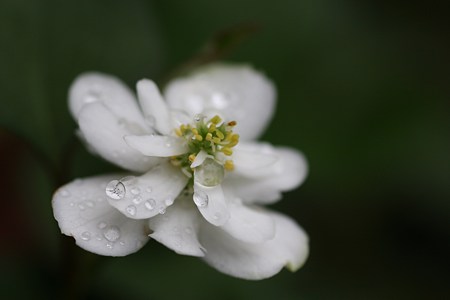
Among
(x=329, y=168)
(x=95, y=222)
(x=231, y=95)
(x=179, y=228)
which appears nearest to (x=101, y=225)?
(x=95, y=222)

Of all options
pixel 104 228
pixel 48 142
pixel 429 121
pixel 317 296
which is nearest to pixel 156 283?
pixel 317 296

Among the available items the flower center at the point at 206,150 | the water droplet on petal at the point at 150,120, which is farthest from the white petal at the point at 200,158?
the water droplet on petal at the point at 150,120

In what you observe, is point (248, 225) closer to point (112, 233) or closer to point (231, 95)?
point (112, 233)

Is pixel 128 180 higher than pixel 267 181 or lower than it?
lower

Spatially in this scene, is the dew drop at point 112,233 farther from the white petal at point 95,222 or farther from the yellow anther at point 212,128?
the yellow anther at point 212,128

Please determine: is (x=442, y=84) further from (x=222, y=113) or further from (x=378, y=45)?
(x=222, y=113)

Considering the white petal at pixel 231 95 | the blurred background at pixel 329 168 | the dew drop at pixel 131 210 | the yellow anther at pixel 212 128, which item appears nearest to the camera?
the dew drop at pixel 131 210

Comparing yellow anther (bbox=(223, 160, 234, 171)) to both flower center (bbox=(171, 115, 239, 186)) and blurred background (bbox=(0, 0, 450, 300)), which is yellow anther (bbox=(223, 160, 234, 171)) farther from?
blurred background (bbox=(0, 0, 450, 300))
